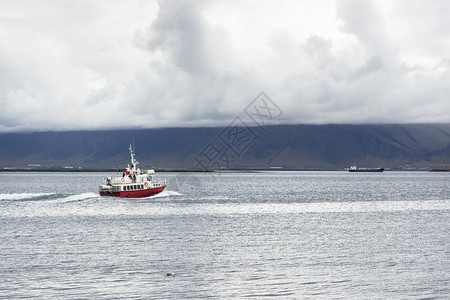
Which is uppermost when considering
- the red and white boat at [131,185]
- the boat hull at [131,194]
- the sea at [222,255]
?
the red and white boat at [131,185]

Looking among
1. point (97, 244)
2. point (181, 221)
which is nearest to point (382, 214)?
point (181, 221)

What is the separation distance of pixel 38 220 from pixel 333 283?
53973mm

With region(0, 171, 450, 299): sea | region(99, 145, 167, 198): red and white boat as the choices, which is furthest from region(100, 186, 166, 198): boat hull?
region(0, 171, 450, 299): sea

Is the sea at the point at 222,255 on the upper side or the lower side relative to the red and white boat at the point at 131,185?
lower

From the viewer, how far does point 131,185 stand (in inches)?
4619

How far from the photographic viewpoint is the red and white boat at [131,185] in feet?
383

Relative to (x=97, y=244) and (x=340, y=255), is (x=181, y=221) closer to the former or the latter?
(x=97, y=244)

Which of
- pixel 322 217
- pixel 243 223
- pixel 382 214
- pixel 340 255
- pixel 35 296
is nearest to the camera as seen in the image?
pixel 35 296

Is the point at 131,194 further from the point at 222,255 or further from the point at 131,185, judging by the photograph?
the point at 222,255

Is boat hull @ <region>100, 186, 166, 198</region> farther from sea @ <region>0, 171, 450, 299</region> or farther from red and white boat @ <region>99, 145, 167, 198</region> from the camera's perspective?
sea @ <region>0, 171, 450, 299</region>

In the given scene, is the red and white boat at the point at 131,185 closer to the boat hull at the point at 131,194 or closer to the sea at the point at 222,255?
the boat hull at the point at 131,194

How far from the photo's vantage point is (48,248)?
52594mm

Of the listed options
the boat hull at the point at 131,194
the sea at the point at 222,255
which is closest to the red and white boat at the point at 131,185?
the boat hull at the point at 131,194

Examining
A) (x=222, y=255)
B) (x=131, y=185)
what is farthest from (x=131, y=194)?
(x=222, y=255)
